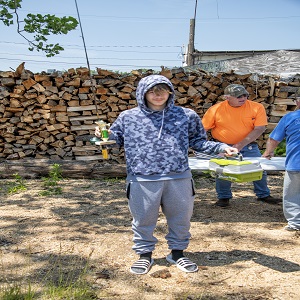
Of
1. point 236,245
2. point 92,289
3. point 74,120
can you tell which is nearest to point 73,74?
point 74,120

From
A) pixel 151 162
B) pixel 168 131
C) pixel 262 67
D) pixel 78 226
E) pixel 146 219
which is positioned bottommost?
pixel 78 226

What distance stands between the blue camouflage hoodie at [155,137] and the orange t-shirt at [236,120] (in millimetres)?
1825

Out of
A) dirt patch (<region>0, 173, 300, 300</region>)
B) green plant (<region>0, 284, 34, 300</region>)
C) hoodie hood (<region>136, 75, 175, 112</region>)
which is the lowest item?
dirt patch (<region>0, 173, 300, 300</region>)

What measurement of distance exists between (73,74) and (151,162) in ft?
19.3

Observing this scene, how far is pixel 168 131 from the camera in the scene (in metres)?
3.30

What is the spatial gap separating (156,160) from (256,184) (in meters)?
2.83

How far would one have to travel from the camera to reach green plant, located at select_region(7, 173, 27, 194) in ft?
21.5

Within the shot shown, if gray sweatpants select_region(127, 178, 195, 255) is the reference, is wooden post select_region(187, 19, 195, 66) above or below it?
above

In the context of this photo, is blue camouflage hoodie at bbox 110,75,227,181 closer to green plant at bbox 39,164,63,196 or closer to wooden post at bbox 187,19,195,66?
green plant at bbox 39,164,63,196

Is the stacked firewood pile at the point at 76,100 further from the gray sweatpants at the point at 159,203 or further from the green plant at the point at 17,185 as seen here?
the gray sweatpants at the point at 159,203

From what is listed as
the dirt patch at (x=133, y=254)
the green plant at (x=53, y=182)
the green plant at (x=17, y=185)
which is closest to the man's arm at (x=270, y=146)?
the dirt patch at (x=133, y=254)

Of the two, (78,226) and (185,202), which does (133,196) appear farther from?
→ (78,226)

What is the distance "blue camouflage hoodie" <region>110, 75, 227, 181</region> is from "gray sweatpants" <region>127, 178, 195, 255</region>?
0.19 ft

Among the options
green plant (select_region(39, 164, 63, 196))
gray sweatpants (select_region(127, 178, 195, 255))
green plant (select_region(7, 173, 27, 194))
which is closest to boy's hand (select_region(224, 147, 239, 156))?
gray sweatpants (select_region(127, 178, 195, 255))
